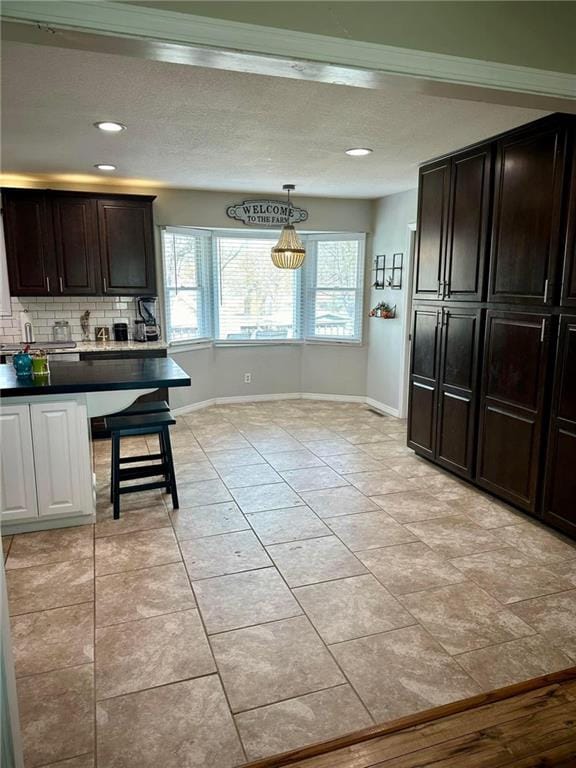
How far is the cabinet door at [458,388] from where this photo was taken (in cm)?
370

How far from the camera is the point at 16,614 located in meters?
2.39

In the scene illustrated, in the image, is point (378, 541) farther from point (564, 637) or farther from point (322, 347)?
point (322, 347)

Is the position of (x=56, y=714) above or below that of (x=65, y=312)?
below

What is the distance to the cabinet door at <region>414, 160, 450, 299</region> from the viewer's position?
3.91 meters

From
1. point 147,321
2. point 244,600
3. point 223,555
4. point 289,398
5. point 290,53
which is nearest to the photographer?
point 290,53

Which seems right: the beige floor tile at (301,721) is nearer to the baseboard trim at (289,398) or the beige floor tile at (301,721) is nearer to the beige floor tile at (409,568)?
the beige floor tile at (409,568)

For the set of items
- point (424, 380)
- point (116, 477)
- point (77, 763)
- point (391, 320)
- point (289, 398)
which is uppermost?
point (391, 320)

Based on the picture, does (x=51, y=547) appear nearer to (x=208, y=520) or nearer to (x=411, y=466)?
(x=208, y=520)

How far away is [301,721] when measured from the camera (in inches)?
70.3

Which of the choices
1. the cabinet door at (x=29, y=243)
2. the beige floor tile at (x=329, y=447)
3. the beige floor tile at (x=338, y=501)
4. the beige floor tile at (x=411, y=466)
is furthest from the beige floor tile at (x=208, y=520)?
the cabinet door at (x=29, y=243)

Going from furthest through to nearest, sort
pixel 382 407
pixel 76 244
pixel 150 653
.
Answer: pixel 382 407 < pixel 76 244 < pixel 150 653

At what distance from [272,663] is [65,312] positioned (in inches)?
174

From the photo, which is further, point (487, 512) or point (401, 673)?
point (487, 512)

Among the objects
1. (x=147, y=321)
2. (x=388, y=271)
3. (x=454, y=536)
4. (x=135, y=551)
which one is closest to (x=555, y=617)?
(x=454, y=536)
